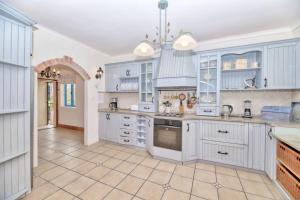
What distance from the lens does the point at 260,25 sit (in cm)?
254

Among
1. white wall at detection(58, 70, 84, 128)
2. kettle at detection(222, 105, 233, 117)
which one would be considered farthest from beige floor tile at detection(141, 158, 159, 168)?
white wall at detection(58, 70, 84, 128)

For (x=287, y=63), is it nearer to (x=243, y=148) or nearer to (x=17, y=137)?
(x=243, y=148)

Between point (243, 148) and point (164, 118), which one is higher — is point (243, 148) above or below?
below

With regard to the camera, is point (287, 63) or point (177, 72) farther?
point (177, 72)

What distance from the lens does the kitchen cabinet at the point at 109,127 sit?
12.2 feet

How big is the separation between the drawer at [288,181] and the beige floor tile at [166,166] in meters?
1.53

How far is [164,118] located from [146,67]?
1502 mm

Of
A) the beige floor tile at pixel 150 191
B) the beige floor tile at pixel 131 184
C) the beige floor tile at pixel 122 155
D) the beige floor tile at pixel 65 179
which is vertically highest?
the beige floor tile at pixel 122 155

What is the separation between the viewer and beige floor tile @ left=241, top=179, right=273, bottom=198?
1.90 metres

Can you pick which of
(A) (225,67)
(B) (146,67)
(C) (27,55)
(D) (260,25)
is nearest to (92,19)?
(C) (27,55)

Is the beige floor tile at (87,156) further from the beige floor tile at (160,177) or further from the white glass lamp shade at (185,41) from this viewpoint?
the white glass lamp shade at (185,41)

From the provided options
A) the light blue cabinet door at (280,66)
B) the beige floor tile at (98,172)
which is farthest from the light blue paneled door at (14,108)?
the light blue cabinet door at (280,66)

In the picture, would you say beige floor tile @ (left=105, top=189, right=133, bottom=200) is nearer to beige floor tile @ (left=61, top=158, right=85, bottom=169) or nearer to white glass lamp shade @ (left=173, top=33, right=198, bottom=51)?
beige floor tile @ (left=61, top=158, right=85, bottom=169)

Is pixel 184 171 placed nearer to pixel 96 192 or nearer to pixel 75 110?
pixel 96 192
